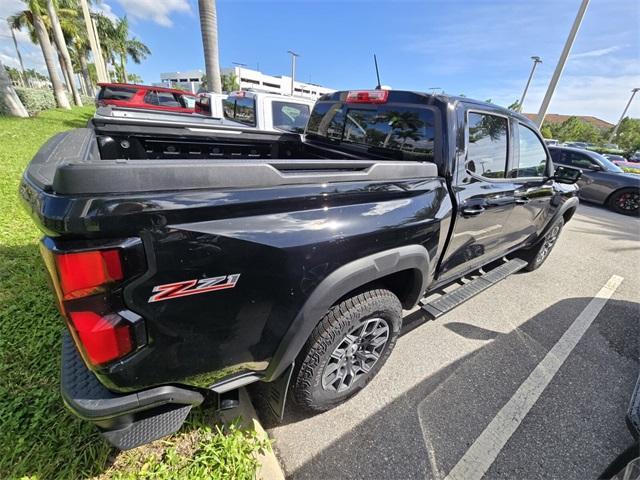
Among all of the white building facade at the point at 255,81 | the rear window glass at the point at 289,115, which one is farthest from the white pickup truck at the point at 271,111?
the white building facade at the point at 255,81

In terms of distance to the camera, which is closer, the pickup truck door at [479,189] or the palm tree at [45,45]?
the pickup truck door at [479,189]

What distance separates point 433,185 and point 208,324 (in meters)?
1.55

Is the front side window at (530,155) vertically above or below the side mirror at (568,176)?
above

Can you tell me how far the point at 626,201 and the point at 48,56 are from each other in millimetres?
24629

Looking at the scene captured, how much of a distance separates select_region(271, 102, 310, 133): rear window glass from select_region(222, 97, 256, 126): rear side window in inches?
17.1

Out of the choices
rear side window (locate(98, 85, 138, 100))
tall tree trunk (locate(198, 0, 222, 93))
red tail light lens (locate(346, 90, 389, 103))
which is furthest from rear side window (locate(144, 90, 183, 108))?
red tail light lens (locate(346, 90, 389, 103))

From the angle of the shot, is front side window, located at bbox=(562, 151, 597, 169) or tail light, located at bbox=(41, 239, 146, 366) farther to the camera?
front side window, located at bbox=(562, 151, 597, 169)

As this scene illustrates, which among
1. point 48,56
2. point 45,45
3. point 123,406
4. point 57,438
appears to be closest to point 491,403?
point 123,406

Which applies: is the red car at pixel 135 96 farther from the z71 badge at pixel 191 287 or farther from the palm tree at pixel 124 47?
the palm tree at pixel 124 47

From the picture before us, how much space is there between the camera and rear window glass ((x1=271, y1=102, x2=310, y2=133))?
629cm

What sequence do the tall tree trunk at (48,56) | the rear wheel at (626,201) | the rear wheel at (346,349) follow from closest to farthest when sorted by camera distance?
the rear wheel at (346,349)
the rear wheel at (626,201)
the tall tree trunk at (48,56)

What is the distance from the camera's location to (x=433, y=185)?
77.9 inches

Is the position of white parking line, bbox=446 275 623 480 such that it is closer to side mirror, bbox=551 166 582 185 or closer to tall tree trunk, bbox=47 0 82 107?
side mirror, bbox=551 166 582 185

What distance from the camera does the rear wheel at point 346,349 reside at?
1.74m
